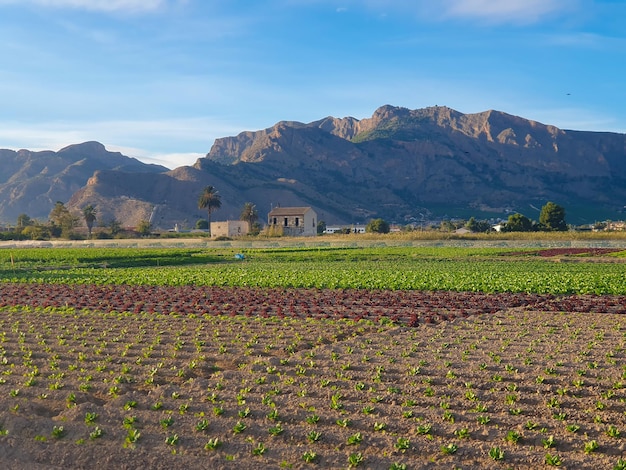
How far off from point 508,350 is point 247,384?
6478 mm

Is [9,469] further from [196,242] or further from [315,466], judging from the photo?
[196,242]

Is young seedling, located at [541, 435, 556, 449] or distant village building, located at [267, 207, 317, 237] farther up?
distant village building, located at [267, 207, 317, 237]

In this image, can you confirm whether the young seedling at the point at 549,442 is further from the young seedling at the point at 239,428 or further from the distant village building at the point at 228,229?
the distant village building at the point at 228,229

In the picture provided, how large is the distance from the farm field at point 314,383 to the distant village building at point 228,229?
90722 mm

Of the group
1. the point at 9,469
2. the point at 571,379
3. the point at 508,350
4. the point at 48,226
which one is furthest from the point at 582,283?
the point at 48,226

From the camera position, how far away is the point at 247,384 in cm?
1159

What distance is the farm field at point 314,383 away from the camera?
331 inches

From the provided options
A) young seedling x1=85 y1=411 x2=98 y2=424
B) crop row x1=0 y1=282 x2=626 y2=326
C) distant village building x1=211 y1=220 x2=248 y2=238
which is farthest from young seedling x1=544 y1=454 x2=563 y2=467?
distant village building x1=211 y1=220 x2=248 y2=238

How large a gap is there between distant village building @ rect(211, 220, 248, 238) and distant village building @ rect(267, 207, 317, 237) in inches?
320

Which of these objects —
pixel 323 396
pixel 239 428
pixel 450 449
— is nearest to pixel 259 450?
pixel 239 428

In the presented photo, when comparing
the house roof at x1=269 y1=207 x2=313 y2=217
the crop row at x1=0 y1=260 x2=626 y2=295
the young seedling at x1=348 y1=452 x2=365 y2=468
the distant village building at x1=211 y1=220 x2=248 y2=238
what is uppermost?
the house roof at x1=269 y1=207 x2=313 y2=217

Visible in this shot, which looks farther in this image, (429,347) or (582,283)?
(582,283)

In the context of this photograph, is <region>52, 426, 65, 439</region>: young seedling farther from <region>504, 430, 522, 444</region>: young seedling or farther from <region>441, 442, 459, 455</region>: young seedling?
<region>504, 430, 522, 444</region>: young seedling

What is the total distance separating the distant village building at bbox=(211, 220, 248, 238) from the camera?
116 metres
